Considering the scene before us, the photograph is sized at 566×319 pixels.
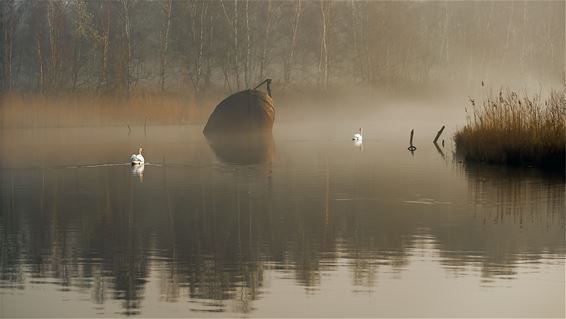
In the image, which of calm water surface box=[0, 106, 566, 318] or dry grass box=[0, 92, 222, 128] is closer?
calm water surface box=[0, 106, 566, 318]

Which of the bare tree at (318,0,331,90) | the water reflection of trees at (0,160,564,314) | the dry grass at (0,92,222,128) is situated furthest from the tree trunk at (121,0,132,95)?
the water reflection of trees at (0,160,564,314)

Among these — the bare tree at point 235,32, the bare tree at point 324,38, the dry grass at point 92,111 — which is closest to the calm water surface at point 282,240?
the dry grass at point 92,111

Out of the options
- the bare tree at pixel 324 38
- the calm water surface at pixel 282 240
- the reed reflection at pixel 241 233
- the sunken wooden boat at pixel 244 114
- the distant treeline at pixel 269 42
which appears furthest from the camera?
the bare tree at pixel 324 38

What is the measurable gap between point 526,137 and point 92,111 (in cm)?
2912

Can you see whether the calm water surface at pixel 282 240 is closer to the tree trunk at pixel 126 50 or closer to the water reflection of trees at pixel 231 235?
the water reflection of trees at pixel 231 235

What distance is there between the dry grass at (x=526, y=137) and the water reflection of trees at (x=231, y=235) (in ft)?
7.36

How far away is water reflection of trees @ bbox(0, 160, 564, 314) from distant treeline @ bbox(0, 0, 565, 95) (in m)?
33.0

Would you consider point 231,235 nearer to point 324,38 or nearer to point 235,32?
point 235,32

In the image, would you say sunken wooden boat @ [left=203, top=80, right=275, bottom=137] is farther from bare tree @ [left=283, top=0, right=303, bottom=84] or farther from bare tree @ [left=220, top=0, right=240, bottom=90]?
bare tree @ [left=283, top=0, right=303, bottom=84]

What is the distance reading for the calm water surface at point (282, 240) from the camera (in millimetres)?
9875

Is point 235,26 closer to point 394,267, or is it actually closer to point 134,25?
point 134,25

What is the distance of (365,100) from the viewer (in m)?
69.7

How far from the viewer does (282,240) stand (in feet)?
44.1

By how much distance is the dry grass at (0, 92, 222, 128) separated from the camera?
152 feet
